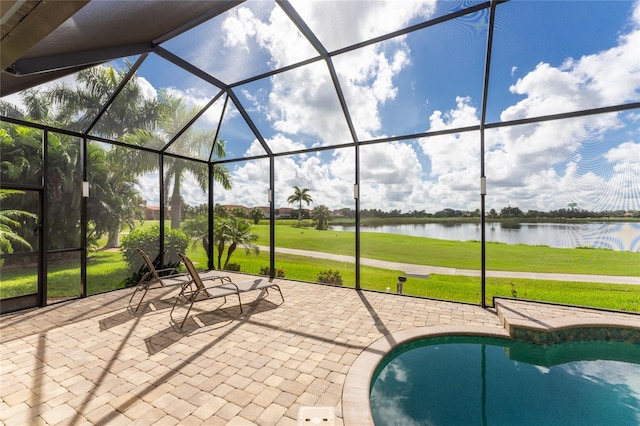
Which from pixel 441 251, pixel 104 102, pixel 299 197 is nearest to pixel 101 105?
pixel 104 102

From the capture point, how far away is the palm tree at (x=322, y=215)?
2120 cm

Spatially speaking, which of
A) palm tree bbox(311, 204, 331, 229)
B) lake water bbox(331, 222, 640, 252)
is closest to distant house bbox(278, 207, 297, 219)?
palm tree bbox(311, 204, 331, 229)

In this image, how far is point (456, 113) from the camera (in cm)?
591

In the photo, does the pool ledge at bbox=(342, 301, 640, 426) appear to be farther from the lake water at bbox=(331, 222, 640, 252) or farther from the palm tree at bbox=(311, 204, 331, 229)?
the palm tree at bbox=(311, 204, 331, 229)

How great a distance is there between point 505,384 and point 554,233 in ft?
41.2

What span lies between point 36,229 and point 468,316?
27.7 ft

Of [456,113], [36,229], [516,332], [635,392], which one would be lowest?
[635,392]

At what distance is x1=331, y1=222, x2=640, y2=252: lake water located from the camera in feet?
32.7

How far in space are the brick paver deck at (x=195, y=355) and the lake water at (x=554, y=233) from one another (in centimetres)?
599

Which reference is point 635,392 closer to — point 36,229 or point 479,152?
point 479,152

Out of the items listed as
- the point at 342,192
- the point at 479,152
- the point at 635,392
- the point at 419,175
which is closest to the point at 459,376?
the point at 635,392

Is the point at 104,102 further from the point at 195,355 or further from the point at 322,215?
the point at 322,215

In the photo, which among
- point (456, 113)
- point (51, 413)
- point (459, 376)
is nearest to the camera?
point (51, 413)

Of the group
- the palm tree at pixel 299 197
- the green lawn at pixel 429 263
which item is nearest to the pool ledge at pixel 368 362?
the green lawn at pixel 429 263
